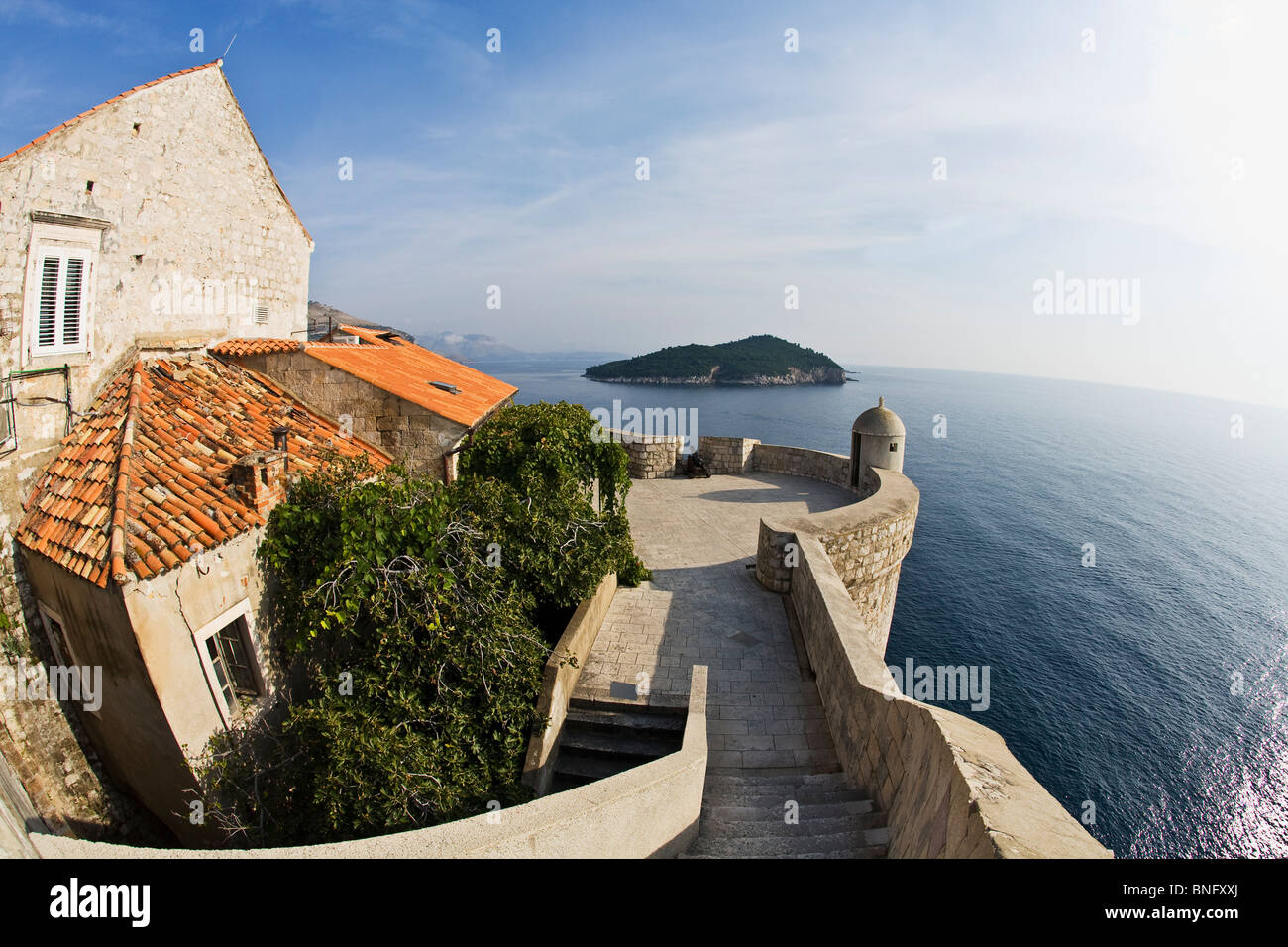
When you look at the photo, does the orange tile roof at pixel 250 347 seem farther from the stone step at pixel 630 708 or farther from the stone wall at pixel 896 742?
the stone wall at pixel 896 742

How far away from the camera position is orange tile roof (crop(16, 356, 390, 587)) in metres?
5.79

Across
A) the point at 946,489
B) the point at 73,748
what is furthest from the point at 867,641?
the point at 946,489

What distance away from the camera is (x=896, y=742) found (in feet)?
16.9

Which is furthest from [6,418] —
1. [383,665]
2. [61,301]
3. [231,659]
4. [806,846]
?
[806,846]

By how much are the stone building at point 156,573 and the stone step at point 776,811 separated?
5.25 m

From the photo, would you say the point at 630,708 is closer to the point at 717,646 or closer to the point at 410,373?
the point at 717,646

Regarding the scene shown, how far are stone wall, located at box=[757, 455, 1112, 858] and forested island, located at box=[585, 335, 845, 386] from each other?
424 feet

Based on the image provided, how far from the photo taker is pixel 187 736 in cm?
604

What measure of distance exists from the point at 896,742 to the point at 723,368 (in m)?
145

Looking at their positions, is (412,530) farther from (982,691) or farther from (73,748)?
(982,691)

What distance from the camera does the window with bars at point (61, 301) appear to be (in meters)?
6.84

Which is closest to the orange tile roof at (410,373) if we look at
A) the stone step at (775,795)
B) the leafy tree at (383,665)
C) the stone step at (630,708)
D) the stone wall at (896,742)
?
the leafy tree at (383,665)

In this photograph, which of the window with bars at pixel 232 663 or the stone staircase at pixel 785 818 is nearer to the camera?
the stone staircase at pixel 785 818
